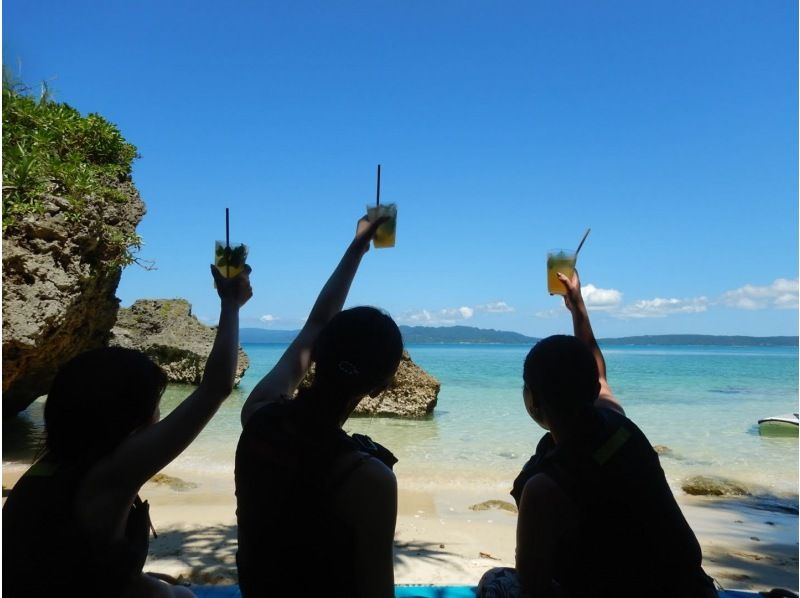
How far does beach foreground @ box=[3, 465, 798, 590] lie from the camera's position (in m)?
4.68

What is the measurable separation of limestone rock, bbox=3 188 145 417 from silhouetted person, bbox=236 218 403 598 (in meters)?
5.73

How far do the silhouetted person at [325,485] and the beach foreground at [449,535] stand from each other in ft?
10.4

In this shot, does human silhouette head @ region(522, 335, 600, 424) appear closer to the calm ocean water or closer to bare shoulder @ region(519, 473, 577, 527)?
bare shoulder @ region(519, 473, 577, 527)

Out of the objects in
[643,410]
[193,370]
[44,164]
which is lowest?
[643,410]

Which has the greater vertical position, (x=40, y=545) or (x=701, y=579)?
(x=40, y=545)

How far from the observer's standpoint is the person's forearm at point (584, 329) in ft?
8.49

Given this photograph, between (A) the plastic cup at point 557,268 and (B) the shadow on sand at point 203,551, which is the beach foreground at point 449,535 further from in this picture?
(A) the plastic cup at point 557,268

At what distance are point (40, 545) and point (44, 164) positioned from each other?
6323 mm

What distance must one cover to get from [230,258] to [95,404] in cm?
113

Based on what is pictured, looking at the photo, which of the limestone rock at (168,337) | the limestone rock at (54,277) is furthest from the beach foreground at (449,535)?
the limestone rock at (168,337)

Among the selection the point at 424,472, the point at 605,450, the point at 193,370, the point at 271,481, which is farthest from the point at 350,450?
the point at 193,370

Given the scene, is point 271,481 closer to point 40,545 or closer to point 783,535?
point 40,545

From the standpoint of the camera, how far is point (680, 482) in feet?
29.9

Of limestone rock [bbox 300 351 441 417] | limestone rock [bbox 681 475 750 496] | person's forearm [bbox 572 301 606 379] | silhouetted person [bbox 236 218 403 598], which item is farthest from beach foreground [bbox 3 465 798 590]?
limestone rock [bbox 300 351 441 417]
